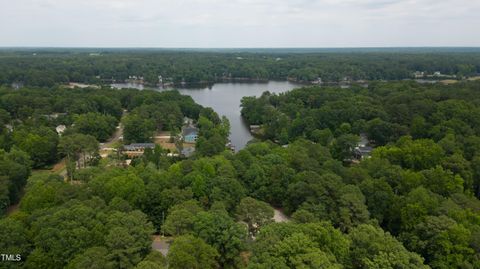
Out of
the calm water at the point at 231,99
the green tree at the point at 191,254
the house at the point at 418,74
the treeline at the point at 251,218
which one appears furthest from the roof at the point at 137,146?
the house at the point at 418,74

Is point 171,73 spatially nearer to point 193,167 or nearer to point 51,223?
point 193,167

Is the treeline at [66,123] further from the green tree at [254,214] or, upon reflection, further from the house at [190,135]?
the green tree at [254,214]

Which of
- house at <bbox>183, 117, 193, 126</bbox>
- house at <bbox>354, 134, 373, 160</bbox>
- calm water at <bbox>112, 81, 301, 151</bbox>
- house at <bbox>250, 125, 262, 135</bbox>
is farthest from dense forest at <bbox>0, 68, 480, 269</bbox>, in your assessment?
house at <bbox>250, 125, 262, 135</bbox>

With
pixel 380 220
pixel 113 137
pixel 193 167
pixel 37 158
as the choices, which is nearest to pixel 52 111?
pixel 113 137

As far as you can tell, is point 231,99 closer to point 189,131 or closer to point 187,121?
point 187,121

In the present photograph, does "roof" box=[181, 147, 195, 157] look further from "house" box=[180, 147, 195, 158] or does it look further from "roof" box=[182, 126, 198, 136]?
"roof" box=[182, 126, 198, 136]
